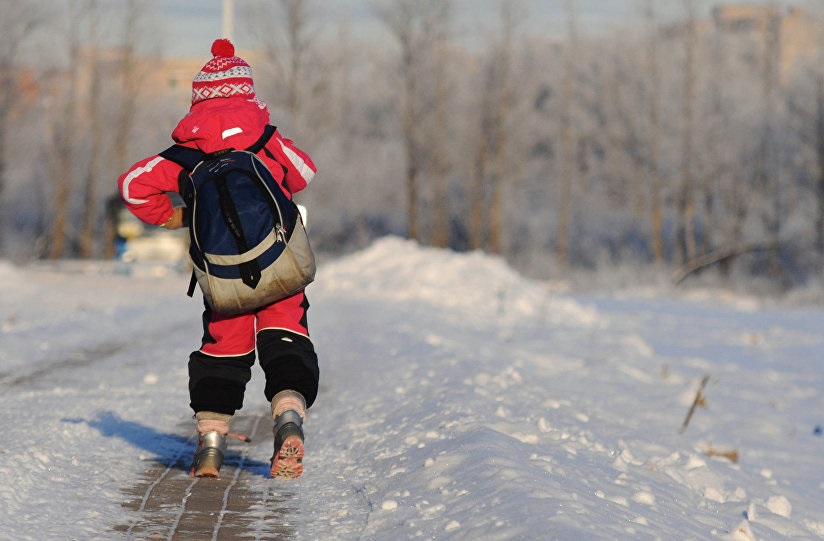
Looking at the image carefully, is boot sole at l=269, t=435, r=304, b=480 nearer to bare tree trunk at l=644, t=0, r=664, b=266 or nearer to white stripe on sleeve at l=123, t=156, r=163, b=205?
white stripe on sleeve at l=123, t=156, r=163, b=205

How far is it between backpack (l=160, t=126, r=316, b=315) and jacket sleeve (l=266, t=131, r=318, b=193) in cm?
22

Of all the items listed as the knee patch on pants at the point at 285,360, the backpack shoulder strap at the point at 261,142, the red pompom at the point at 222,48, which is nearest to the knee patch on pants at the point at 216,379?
the knee patch on pants at the point at 285,360

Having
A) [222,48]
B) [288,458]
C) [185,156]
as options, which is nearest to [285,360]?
[288,458]

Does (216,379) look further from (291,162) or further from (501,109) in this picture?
(501,109)

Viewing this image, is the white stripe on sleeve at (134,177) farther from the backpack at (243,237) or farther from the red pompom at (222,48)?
the red pompom at (222,48)

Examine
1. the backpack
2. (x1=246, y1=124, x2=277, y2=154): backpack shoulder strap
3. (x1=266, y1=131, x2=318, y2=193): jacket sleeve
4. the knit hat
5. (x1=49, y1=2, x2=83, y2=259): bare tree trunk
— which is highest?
the knit hat

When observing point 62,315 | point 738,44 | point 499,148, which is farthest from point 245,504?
point 738,44

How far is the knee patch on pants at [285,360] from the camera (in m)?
4.85

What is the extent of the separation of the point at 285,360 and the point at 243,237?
0.66m

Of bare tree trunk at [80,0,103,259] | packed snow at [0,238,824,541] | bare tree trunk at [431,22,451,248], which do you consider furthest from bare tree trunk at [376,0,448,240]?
packed snow at [0,238,824,541]

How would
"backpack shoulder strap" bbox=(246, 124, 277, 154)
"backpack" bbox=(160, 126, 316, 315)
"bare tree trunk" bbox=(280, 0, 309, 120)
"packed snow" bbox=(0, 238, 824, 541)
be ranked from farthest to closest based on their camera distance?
"bare tree trunk" bbox=(280, 0, 309, 120), "backpack shoulder strap" bbox=(246, 124, 277, 154), "backpack" bbox=(160, 126, 316, 315), "packed snow" bbox=(0, 238, 824, 541)

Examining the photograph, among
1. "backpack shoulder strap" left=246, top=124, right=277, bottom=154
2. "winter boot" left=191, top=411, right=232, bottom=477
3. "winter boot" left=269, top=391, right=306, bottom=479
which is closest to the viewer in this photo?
"winter boot" left=269, top=391, right=306, bottom=479

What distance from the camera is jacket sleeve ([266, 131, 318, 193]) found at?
4.91 m

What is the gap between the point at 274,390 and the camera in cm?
489
